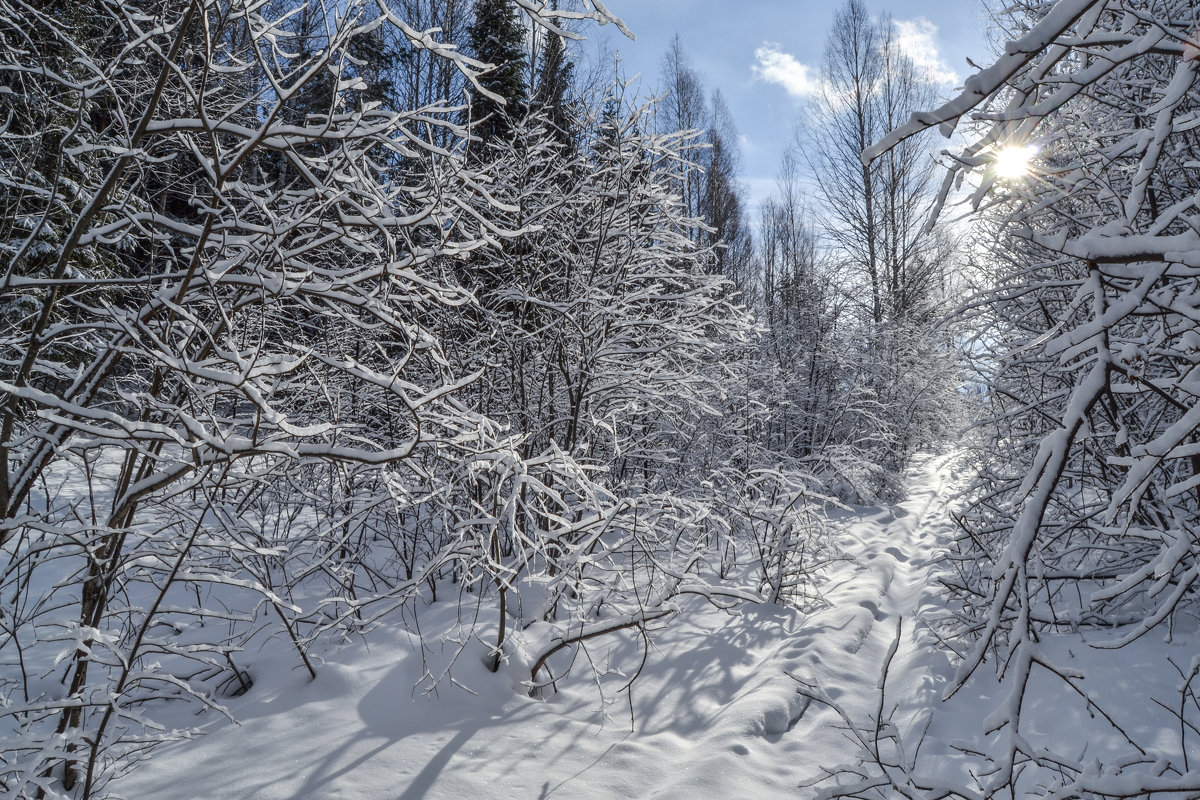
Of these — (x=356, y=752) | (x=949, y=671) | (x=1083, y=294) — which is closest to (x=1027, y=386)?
(x=949, y=671)

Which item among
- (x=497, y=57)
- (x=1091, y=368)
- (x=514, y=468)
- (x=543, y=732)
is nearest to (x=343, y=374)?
(x=514, y=468)

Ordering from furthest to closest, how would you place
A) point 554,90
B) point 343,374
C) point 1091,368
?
point 554,90 < point 343,374 < point 1091,368

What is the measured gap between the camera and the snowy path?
9.29 ft

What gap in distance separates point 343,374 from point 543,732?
9.34 feet

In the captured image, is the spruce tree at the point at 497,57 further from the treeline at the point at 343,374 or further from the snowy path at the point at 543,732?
the snowy path at the point at 543,732

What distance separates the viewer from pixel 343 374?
4645 mm

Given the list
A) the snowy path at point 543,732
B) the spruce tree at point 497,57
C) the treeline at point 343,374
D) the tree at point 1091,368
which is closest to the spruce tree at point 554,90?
the treeline at point 343,374

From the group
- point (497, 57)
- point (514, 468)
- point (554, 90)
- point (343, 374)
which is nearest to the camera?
point (514, 468)

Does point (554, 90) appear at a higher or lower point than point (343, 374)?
higher

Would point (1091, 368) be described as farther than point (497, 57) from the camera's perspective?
No

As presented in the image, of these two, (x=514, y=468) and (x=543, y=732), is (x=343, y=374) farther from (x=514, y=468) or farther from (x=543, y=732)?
(x=543, y=732)

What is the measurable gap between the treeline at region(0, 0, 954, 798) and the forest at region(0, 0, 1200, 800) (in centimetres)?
5

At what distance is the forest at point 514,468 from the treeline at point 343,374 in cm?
5

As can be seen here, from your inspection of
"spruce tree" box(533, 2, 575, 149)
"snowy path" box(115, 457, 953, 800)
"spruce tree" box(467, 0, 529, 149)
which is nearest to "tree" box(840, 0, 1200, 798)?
"snowy path" box(115, 457, 953, 800)
